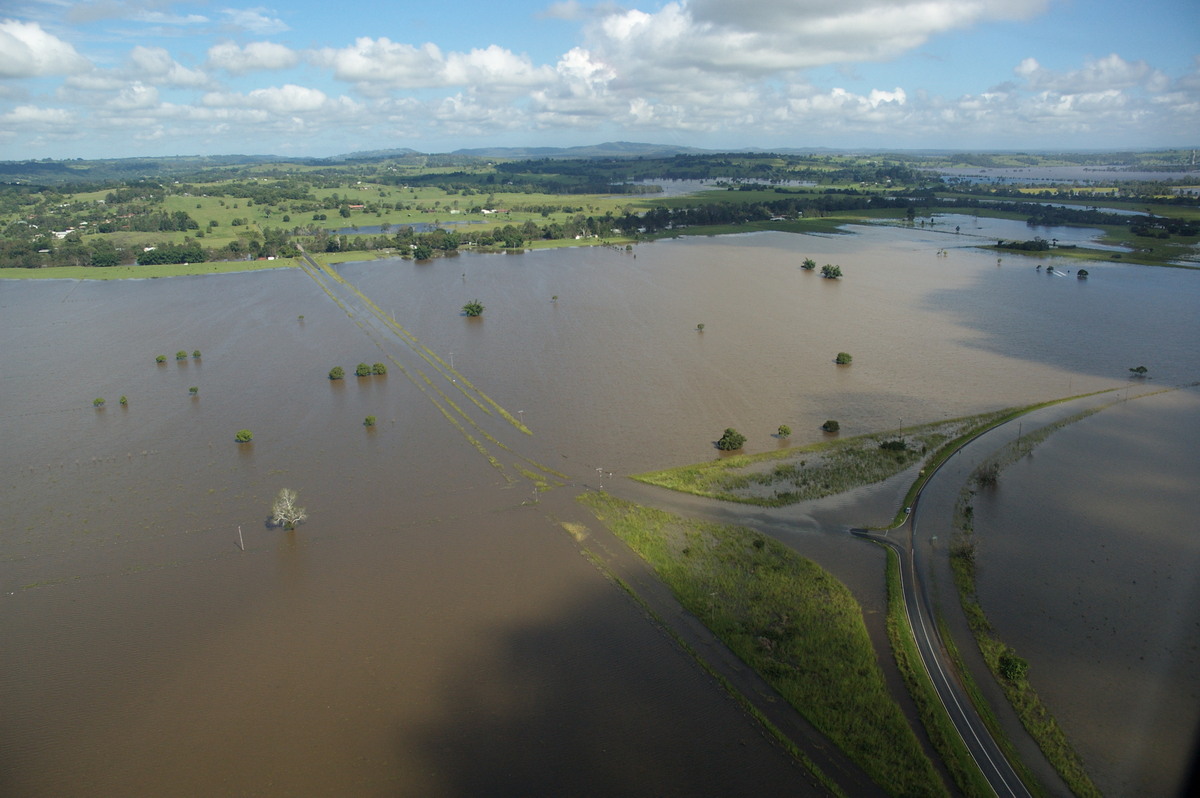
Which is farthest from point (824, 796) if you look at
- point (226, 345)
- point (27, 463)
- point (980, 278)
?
point (980, 278)

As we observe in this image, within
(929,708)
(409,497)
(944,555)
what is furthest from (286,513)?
(944,555)

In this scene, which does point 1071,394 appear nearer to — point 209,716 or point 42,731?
point 209,716

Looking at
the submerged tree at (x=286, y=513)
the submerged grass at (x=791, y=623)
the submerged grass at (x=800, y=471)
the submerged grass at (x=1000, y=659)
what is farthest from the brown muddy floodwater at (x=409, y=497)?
the submerged grass at (x=791, y=623)

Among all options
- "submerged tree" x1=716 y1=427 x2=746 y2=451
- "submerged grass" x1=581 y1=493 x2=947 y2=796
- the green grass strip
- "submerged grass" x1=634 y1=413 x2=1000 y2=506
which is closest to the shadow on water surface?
"submerged grass" x1=581 y1=493 x2=947 y2=796

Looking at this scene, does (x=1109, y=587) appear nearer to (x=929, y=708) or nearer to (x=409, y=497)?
(x=929, y=708)

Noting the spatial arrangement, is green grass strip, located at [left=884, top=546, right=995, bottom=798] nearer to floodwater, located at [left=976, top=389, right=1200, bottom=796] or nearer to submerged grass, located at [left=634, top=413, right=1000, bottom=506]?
floodwater, located at [left=976, top=389, right=1200, bottom=796]

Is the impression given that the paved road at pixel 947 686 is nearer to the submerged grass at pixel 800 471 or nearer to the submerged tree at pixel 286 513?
the submerged grass at pixel 800 471
